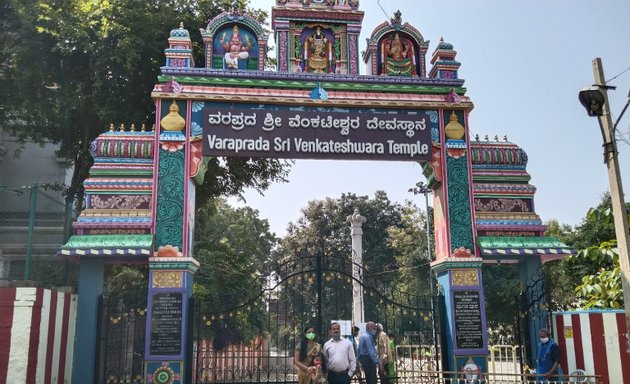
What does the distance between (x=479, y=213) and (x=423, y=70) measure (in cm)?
322

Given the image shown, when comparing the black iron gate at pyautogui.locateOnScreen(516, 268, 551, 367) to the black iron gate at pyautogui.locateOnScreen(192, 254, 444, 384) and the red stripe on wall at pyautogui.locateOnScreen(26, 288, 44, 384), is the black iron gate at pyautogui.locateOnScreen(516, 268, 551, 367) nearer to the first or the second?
the black iron gate at pyautogui.locateOnScreen(192, 254, 444, 384)

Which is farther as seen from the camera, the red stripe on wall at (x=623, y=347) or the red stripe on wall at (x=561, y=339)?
the red stripe on wall at (x=561, y=339)

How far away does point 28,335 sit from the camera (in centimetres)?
847

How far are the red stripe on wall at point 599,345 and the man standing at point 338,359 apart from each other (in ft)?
14.2

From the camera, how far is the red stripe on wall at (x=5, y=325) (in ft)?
27.1

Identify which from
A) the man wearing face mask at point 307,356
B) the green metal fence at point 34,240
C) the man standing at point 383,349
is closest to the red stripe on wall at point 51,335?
the green metal fence at point 34,240

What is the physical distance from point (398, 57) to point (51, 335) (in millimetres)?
8349

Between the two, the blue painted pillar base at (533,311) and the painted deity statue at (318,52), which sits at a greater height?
the painted deity statue at (318,52)

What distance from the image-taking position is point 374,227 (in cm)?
4219

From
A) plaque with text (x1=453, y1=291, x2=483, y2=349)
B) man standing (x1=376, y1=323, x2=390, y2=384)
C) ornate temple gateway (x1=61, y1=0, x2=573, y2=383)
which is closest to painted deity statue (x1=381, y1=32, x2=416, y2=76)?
ornate temple gateway (x1=61, y1=0, x2=573, y2=383)

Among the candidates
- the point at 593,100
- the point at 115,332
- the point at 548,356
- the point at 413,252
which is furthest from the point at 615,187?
the point at 413,252

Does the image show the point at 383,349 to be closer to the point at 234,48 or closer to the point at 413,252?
the point at 234,48

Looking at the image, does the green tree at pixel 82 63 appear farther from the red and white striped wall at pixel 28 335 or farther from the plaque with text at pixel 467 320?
the plaque with text at pixel 467 320

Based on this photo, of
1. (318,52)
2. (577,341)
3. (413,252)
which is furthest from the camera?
(413,252)
